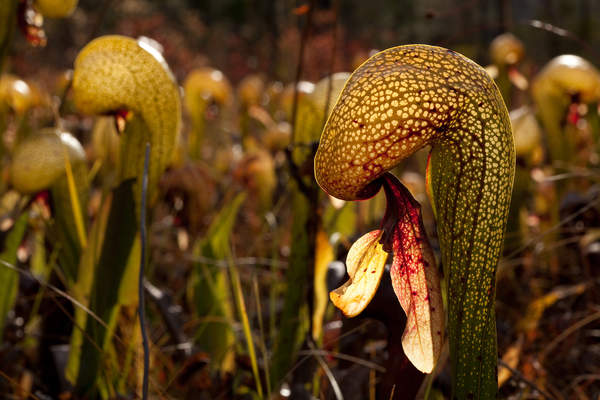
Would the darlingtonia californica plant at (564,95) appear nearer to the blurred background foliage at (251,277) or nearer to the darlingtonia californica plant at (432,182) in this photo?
the blurred background foliage at (251,277)

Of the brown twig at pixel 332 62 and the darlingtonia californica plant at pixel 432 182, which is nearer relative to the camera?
the darlingtonia californica plant at pixel 432 182

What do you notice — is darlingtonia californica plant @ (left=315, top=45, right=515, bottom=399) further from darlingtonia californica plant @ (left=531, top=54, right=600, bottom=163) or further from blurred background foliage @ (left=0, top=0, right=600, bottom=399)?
darlingtonia californica plant @ (left=531, top=54, right=600, bottom=163)

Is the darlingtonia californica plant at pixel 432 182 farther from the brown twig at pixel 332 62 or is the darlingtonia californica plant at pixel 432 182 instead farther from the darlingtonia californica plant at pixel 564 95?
the darlingtonia californica plant at pixel 564 95

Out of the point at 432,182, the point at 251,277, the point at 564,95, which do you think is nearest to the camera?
the point at 432,182

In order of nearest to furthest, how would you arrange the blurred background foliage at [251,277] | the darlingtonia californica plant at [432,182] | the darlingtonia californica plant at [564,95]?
1. the darlingtonia californica plant at [432,182]
2. the blurred background foliage at [251,277]
3. the darlingtonia californica plant at [564,95]

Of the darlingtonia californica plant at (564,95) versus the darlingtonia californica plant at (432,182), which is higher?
the darlingtonia californica plant at (564,95)

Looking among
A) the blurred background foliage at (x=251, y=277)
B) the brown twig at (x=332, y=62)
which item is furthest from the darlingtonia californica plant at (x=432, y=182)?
the brown twig at (x=332, y=62)

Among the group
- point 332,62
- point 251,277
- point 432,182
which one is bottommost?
point 251,277

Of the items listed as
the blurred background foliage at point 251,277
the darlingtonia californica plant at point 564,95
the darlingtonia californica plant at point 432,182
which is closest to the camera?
the darlingtonia californica plant at point 432,182

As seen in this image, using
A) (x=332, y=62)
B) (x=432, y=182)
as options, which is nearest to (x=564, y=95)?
(x=332, y=62)

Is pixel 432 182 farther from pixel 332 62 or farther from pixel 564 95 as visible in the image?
pixel 564 95
